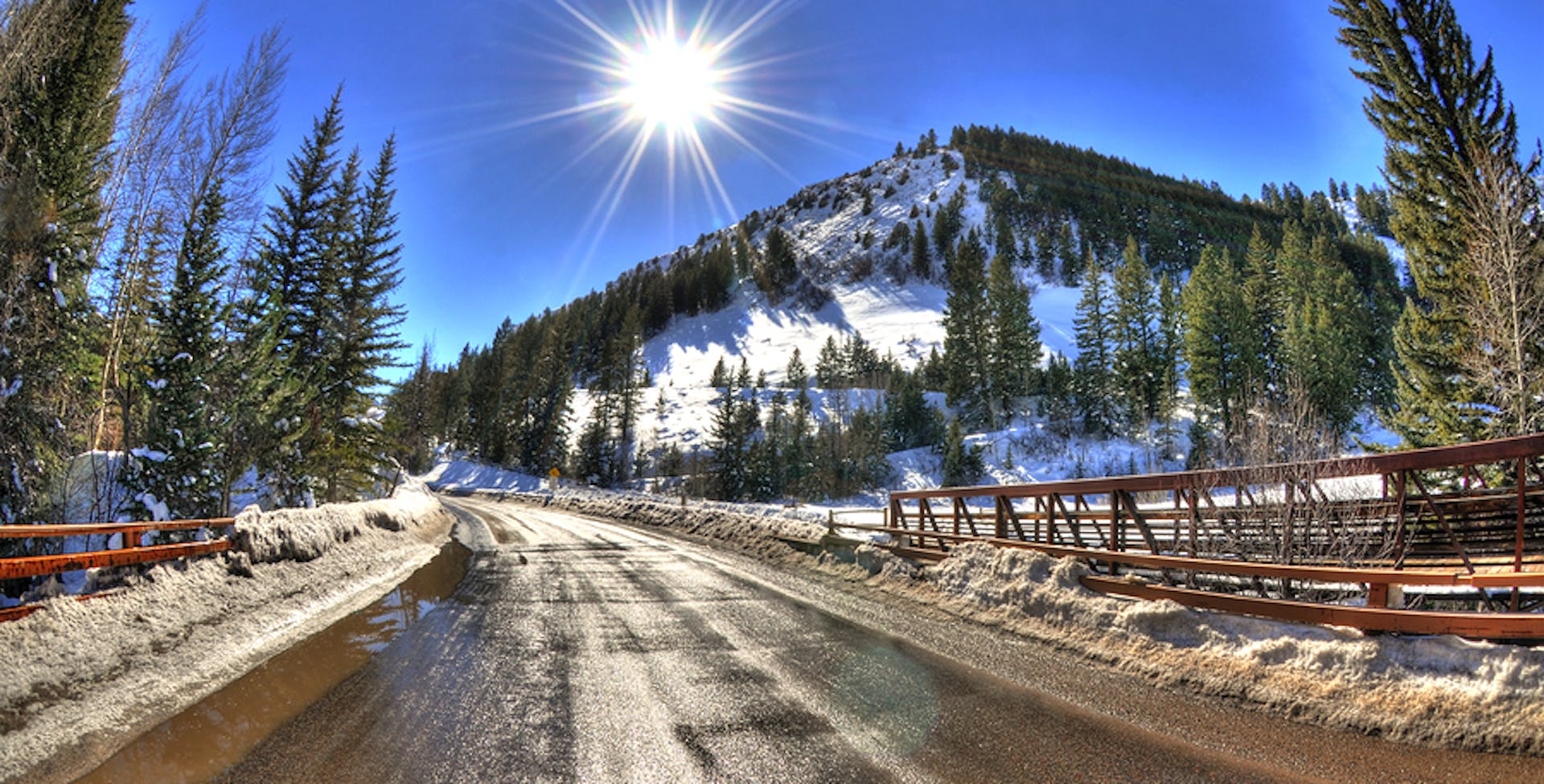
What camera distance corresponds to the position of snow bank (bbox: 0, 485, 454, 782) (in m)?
3.65

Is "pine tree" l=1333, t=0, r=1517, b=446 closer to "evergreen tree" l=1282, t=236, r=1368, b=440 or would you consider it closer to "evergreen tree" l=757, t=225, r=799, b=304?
"evergreen tree" l=1282, t=236, r=1368, b=440

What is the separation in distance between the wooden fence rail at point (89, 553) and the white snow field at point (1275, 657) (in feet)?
28.4

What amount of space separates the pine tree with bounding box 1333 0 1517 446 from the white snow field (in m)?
12.5

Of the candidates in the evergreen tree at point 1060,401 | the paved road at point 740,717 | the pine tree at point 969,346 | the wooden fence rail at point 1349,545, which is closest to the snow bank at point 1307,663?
the wooden fence rail at point 1349,545

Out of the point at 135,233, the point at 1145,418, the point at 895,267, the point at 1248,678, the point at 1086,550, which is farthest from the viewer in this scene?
the point at 895,267

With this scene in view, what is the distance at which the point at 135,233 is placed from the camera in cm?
→ 1202

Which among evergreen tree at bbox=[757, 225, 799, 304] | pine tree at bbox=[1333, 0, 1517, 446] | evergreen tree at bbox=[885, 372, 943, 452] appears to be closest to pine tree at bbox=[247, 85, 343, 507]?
pine tree at bbox=[1333, 0, 1517, 446]

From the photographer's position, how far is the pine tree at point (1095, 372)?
49125 mm

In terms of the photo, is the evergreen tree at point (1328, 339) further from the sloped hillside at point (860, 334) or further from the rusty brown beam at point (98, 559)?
the rusty brown beam at point (98, 559)

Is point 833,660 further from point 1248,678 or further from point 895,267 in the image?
point 895,267

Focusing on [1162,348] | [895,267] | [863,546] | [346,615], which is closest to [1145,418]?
[1162,348]

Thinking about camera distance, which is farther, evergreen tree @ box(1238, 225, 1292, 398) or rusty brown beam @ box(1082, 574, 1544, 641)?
evergreen tree @ box(1238, 225, 1292, 398)

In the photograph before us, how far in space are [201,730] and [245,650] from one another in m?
1.98

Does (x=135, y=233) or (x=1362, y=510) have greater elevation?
(x=135, y=233)
